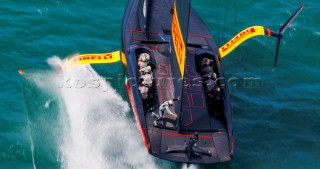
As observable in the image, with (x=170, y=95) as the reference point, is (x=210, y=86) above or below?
above

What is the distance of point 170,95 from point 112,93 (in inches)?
174

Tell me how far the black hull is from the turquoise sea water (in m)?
1.72

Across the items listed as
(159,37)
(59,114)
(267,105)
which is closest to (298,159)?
(267,105)

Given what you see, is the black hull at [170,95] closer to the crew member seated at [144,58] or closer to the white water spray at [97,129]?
the crew member seated at [144,58]

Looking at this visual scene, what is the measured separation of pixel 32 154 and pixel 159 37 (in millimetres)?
10347

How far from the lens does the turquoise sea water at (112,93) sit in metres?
24.9

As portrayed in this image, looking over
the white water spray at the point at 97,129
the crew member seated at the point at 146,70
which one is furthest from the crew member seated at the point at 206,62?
the white water spray at the point at 97,129

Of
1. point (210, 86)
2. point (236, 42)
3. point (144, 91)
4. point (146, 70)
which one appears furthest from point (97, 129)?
point (236, 42)

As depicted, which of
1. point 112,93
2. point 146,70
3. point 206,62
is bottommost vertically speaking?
point 112,93

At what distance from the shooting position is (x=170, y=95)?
26.1 metres

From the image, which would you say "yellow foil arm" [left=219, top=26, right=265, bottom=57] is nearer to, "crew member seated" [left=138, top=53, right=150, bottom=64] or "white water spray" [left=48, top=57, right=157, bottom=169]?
"crew member seated" [left=138, top=53, right=150, bottom=64]

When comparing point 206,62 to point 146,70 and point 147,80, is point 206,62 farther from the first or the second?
point 147,80

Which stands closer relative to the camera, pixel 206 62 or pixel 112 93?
pixel 206 62

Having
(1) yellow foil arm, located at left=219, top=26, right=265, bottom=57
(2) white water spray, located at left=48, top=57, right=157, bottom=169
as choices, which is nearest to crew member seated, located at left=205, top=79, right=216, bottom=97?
(2) white water spray, located at left=48, top=57, right=157, bottom=169
